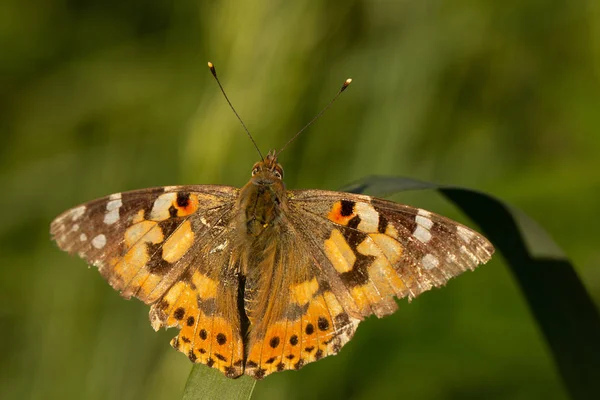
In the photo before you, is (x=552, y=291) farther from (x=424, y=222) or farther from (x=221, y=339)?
(x=221, y=339)

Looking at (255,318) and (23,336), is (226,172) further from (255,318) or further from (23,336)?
(23,336)

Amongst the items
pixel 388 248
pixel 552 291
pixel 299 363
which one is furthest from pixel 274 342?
pixel 552 291

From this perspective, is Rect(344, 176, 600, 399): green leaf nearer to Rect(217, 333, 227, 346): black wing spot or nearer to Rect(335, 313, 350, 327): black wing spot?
Rect(335, 313, 350, 327): black wing spot

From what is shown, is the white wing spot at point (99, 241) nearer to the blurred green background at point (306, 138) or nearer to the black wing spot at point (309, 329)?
the blurred green background at point (306, 138)

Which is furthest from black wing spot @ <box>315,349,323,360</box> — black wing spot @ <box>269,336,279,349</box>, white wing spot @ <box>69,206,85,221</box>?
white wing spot @ <box>69,206,85,221</box>

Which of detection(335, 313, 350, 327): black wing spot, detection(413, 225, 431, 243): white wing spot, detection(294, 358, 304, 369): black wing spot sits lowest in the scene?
detection(294, 358, 304, 369): black wing spot

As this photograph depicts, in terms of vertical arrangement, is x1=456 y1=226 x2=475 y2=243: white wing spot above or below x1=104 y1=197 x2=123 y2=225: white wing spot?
below

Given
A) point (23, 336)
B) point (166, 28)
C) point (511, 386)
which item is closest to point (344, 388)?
point (511, 386)
